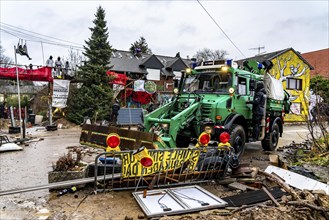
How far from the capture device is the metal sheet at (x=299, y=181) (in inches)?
193

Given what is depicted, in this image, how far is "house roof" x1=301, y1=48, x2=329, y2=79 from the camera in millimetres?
27814

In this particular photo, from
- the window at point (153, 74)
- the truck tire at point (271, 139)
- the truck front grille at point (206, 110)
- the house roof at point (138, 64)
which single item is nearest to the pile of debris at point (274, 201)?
the truck front grille at point (206, 110)

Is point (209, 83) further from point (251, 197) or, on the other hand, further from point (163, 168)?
point (251, 197)

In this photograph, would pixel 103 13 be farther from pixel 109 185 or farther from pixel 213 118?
pixel 109 185

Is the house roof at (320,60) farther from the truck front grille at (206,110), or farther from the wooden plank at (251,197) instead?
the wooden plank at (251,197)

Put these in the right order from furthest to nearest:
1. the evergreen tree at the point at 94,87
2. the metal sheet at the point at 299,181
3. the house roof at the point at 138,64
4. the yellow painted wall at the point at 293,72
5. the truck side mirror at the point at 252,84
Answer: the house roof at the point at 138,64 → the yellow painted wall at the point at 293,72 → the evergreen tree at the point at 94,87 → the truck side mirror at the point at 252,84 → the metal sheet at the point at 299,181

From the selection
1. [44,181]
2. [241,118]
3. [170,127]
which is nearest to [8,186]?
[44,181]

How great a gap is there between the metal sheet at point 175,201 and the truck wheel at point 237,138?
2919 millimetres

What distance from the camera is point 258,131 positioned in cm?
827

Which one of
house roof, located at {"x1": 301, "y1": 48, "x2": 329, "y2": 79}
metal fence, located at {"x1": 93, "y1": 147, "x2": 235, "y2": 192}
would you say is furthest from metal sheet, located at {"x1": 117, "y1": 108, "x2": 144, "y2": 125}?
house roof, located at {"x1": 301, "y1": 48, "x2": 329, "y2": 79}

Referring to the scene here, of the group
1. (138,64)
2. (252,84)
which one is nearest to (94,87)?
(138,64)

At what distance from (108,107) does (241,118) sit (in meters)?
12.9

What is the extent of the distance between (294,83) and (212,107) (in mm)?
19497

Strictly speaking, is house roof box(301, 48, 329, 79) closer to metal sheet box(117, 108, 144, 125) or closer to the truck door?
metal sheet box(117, 108, 144, 125)
